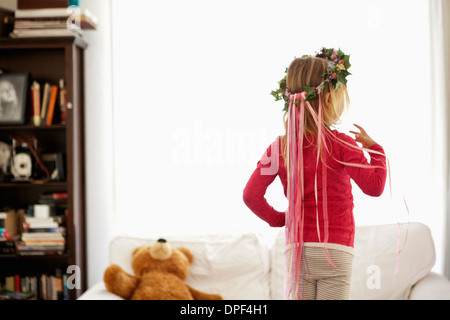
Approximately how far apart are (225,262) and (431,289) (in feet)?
2.83

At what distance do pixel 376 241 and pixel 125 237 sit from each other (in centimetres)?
113

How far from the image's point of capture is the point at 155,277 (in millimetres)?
1875

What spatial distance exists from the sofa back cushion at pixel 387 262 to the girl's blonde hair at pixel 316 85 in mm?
1173

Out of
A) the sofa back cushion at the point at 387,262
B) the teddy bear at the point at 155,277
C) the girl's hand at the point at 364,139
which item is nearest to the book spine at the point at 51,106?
the teddy bear at the point at 155,277

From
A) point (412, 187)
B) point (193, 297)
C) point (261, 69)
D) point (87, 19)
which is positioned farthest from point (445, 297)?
point (87, 19)

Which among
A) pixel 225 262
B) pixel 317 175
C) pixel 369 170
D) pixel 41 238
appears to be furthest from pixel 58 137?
pixel 369 170

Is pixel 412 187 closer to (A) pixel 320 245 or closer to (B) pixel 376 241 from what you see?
(B) pixel 376 241

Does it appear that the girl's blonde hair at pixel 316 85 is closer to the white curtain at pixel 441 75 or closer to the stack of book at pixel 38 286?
the white curtain at pixel 441 75

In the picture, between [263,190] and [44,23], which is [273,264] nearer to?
[263,190]

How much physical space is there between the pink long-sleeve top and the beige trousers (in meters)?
0.03

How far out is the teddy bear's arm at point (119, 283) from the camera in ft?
6.16

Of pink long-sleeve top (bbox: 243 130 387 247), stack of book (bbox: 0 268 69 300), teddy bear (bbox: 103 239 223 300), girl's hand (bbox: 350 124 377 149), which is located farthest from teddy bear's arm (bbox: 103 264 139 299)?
girl's hand (bbox: 350 124 377 149)

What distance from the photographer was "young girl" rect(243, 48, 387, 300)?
923mm

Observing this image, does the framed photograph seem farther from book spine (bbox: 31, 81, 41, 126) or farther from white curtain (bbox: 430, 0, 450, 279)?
white curtain (bbox: 430, 0, 450, 279)
